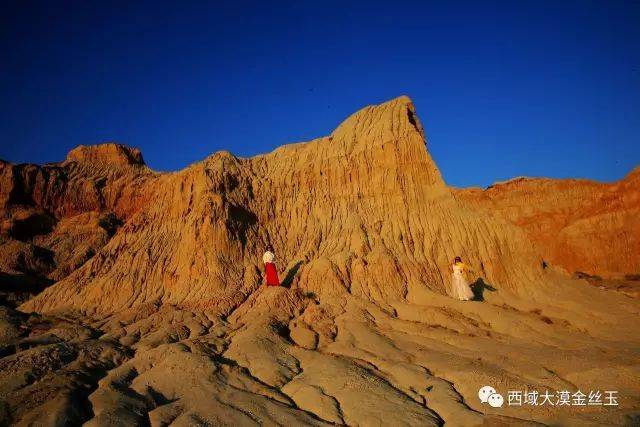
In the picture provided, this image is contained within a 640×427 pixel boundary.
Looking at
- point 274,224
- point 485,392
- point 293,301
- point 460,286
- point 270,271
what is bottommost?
point 485,392

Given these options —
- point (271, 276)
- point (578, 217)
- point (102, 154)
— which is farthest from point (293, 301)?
point (578, 217)

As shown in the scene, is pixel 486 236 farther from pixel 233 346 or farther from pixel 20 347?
pixel 20 347

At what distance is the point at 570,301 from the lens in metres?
15.8

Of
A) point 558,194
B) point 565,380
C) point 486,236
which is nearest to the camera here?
point 565,380

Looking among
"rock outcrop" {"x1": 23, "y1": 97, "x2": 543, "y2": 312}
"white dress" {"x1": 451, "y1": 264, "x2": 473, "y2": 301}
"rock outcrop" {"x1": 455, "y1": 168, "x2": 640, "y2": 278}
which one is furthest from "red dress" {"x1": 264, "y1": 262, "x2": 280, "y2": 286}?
"rock outcrop" {"x1": 455, "y1": 168, "x2": 640, "y2": 278}

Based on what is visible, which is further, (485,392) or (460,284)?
(460,284)

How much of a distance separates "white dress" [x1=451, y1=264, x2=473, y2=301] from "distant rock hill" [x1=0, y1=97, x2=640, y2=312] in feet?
2.95

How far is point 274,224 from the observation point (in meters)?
20.0

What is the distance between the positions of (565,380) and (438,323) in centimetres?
454

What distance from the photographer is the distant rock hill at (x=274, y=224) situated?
17.0 meters

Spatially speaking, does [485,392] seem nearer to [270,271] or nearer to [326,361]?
[326,361]

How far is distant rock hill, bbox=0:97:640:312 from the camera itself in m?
17.0

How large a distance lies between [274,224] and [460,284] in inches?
332

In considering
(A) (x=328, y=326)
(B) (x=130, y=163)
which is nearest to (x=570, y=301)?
(A) (x=328, y=326)
